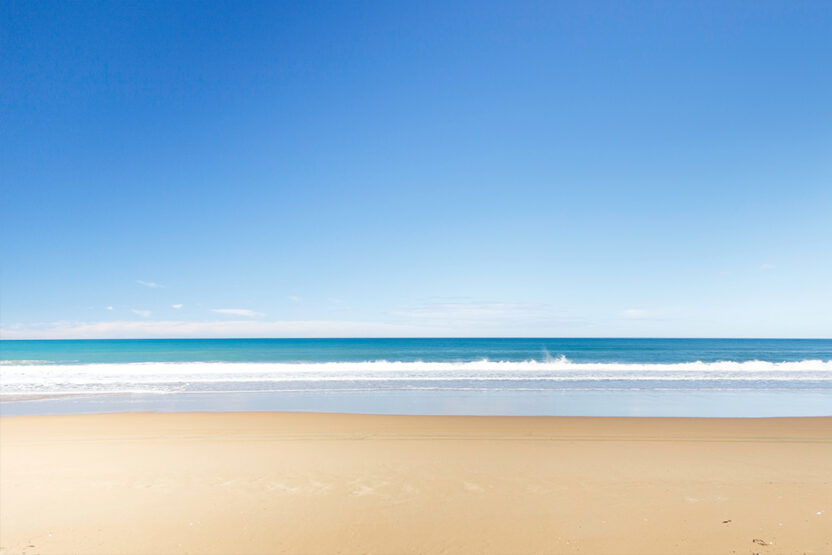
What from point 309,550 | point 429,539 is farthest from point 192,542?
point 429,539

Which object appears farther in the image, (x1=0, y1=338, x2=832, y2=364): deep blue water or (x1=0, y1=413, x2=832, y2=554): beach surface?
(x1=0, y1=338, x2=832, y2=364): deep blue water

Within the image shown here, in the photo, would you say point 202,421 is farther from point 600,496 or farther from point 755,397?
point 755,397

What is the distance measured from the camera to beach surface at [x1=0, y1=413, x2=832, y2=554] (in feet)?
15.8

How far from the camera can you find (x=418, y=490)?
6109mm

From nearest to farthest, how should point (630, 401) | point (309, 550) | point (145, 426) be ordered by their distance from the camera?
point (309, 550) → point (145, 426) → point (630, 401)

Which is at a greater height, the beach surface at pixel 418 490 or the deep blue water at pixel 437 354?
the beach surface at pixel 418 490

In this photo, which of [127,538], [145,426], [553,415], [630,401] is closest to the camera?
[127,538]

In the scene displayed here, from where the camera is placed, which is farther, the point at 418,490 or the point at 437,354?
the point at 437,354

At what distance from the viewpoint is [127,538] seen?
4906 millimetres

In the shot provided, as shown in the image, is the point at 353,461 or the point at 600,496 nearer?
the point at 600,496

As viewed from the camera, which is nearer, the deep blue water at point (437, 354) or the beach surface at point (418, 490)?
the beach surface at point (418, 490)

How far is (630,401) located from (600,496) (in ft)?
33.8

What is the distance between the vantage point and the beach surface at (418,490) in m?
4.80

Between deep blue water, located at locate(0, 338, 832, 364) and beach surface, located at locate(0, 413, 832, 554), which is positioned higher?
beach surface, located at locate(0, 413, 832, 554)
